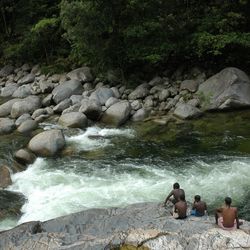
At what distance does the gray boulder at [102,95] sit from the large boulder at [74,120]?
1.75 metres

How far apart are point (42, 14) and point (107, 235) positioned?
21335mm

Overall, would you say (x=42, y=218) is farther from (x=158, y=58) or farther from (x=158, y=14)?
(x=158, y=14)

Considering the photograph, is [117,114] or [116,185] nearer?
[116,185]

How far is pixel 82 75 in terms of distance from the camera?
22641 millimetres

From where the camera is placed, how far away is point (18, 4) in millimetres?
27906

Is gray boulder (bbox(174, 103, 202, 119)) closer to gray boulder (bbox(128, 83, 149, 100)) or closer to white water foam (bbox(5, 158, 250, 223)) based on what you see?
gray boulder (bbox(128, 83, 149, 100))

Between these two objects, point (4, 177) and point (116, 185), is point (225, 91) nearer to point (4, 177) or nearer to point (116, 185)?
point (116, 185)

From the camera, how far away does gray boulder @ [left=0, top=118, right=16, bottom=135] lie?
58.2ft

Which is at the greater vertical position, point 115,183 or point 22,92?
point 22,92

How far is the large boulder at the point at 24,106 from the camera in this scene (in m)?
19.5

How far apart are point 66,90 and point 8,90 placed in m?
4.63

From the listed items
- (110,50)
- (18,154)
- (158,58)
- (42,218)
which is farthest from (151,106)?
(42,218)

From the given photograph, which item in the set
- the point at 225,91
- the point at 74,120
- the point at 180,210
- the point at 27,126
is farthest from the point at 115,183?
the point at 225,91

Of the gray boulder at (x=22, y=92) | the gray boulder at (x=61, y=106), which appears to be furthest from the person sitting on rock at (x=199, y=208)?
the gray boulder at (x=22, y=92)
